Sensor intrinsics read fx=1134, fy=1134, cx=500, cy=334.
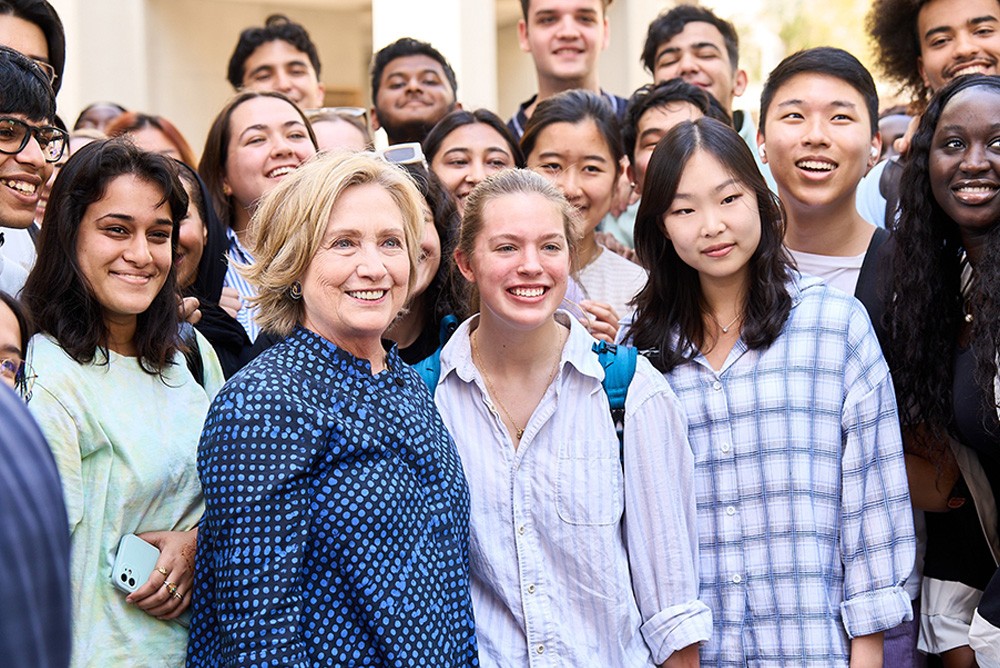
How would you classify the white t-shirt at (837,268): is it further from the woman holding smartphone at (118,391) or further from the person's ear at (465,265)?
the woman holding smartphone at (118,391)

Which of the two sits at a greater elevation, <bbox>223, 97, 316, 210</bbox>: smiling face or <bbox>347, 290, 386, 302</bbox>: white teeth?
<bbox>223, 97, 316, 210</bbox>: smiling face

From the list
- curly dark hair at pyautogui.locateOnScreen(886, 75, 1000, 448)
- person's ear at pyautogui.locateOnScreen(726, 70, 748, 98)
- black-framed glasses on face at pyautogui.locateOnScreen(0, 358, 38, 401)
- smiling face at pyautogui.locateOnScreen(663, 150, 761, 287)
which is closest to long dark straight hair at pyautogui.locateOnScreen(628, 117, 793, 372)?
smiling face at pyautogui.locateOnScreen(663, 150, 761, 287)

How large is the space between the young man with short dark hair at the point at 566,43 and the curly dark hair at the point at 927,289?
2.16 m

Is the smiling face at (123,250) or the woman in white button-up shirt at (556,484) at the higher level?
the smiling face at (123,250)

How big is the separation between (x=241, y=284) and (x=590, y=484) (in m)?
1.74

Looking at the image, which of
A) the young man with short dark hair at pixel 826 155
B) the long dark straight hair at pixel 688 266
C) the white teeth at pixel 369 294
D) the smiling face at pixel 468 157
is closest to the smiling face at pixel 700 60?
the smiling face at pixel 468 157

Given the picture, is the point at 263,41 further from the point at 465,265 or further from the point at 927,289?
the point at 927,289

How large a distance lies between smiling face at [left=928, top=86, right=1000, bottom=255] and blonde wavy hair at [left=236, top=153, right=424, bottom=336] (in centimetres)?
155

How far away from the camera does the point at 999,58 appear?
4.45 m

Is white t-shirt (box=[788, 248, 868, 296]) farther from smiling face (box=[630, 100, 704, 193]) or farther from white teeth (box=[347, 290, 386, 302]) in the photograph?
white teeth (box=[347, 290, 386, 302])

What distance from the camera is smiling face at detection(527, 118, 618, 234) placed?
4395mm

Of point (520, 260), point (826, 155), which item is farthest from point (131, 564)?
point (826, 155)

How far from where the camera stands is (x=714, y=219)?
325cm

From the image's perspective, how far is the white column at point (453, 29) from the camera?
27.9 ft
